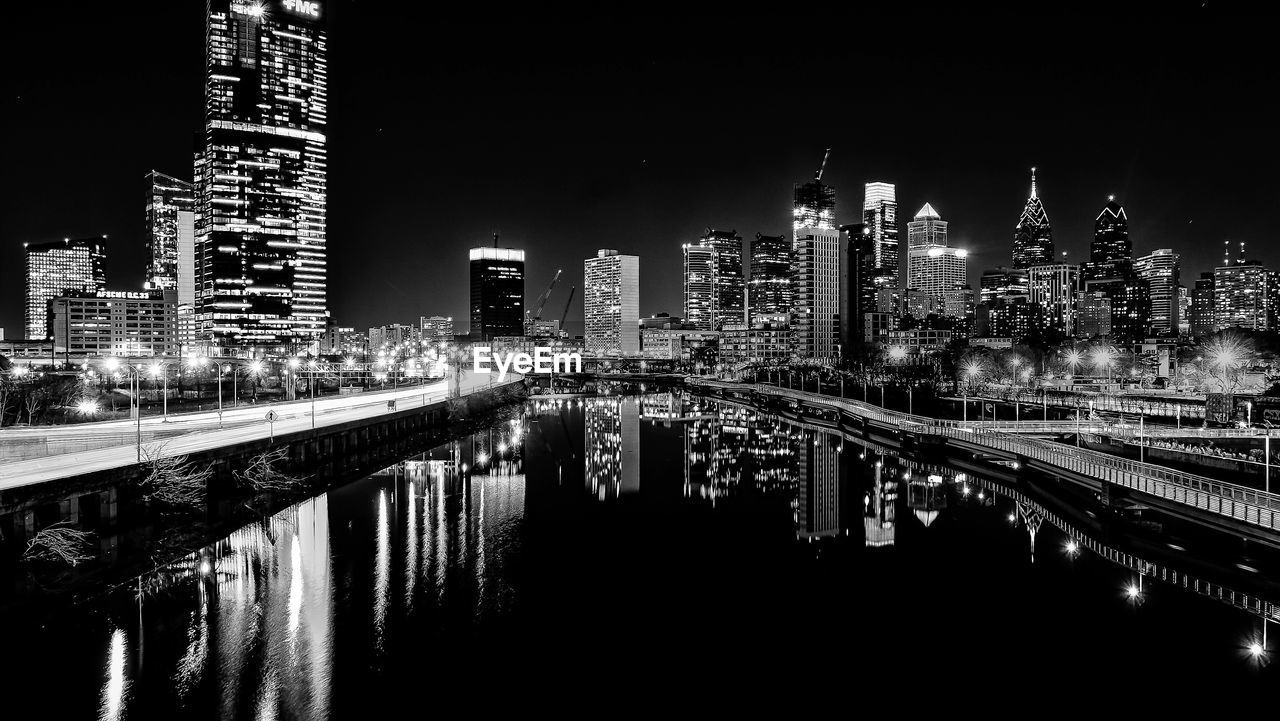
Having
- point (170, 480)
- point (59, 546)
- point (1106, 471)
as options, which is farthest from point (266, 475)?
point (1106, 471)

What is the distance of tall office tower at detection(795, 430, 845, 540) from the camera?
39.3 meters

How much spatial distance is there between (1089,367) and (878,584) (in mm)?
128322

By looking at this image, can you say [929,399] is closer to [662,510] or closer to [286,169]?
[662,510]

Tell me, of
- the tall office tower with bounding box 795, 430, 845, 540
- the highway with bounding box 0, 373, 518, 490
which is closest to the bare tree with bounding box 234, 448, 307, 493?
the highway with bounding box 0, 373, 518, 490

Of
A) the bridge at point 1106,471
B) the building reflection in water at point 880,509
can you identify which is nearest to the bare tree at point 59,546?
the building reflection in water at point 880,509

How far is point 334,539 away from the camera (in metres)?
33.8

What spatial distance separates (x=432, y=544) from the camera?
33.5 m

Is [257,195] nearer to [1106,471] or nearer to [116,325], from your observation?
[116,325]

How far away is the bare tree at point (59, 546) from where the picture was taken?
2700 cm

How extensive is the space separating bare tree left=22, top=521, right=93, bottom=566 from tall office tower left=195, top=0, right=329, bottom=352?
16505 centimetres

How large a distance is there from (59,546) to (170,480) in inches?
226

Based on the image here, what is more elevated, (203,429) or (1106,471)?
(203,429)

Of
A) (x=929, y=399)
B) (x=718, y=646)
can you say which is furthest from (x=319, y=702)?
(x=929, y=399)

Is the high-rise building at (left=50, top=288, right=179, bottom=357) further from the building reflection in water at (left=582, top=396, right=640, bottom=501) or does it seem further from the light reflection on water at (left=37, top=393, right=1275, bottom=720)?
the light reflection on water at (left=37, top=393, right=1275, bottom=720)
